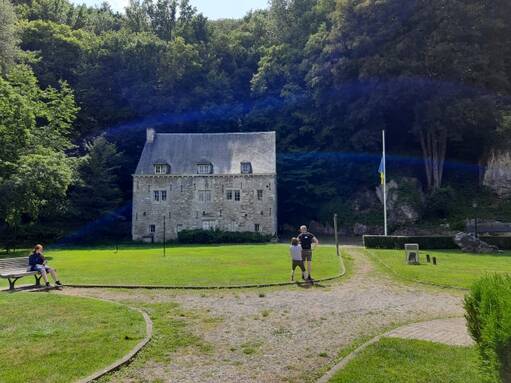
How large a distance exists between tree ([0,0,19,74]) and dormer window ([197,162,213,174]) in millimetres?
20709

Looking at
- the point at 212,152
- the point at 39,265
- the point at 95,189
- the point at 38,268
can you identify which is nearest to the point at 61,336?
the point at 38,268

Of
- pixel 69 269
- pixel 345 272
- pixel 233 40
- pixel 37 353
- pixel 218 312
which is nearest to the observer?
pixel 37 353

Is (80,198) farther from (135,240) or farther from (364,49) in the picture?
(364,49)

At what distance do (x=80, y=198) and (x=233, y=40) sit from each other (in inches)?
1357

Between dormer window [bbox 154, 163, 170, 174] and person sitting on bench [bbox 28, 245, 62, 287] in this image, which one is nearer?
person sitting on bench [bbox 28, 245, 62, 287]

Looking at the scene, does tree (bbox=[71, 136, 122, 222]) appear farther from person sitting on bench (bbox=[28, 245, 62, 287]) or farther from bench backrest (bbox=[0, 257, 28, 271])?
person sitting on bench (bbox=[28, 245, 62, 287])

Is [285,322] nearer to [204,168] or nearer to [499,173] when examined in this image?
[204,168]

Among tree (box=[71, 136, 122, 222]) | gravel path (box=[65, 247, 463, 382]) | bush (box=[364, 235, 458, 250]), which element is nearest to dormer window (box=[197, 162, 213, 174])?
tree (box=[71, 136, 122, 222])

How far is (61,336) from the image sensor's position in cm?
786

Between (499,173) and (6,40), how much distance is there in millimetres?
49750

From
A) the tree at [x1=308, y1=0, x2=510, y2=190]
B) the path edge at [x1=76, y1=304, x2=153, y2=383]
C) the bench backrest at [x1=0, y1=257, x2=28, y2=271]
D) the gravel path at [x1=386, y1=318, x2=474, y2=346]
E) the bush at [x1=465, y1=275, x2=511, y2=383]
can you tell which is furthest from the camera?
the tree at [x1=308, y1=0, x2=510, y2=190]

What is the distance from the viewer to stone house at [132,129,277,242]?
41750 millimetres

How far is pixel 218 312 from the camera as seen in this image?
10180 mm

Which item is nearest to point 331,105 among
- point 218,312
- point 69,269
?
point 69,269
